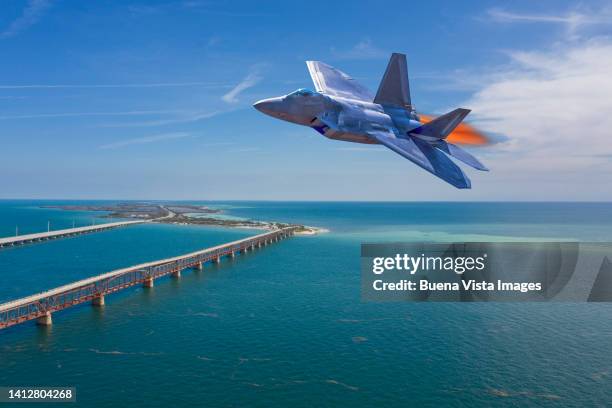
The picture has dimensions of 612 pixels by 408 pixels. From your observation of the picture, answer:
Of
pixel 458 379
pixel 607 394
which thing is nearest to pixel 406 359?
pixel 458 379

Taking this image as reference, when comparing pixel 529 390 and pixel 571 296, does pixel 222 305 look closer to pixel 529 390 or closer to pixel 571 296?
pixel 529 390

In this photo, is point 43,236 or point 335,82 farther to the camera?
point 43,236

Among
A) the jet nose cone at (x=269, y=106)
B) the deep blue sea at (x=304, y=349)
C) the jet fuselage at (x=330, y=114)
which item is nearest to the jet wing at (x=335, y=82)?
the jet fuselage at (x=330, y=114)

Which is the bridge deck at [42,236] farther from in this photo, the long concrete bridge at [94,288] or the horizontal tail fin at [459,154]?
the horizontal tail fin at [459,154]

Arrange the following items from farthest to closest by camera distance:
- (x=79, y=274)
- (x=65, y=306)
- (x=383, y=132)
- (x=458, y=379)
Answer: (x=79, y=274) → (x=65, y=306) → (x=458, y=379) → (x=383, y=132)

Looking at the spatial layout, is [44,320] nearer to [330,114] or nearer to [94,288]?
[94,288]

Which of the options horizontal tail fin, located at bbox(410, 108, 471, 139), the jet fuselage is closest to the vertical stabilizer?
the jet fuselage

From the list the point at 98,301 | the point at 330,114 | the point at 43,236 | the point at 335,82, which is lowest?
the point at 98,301

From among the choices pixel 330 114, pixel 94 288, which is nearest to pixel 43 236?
pixel 94 288
